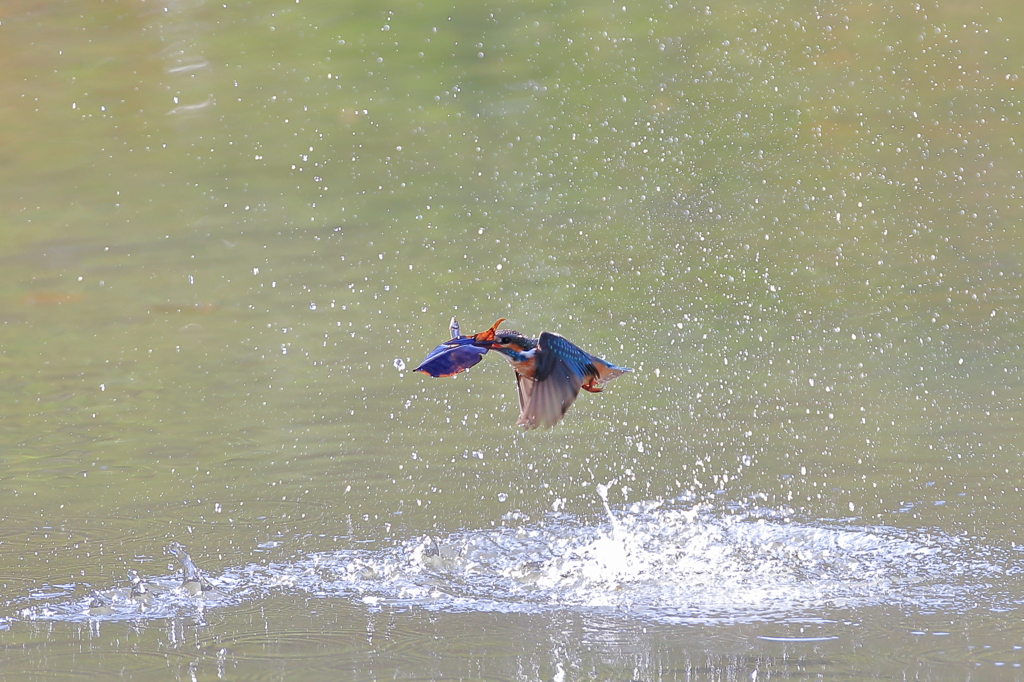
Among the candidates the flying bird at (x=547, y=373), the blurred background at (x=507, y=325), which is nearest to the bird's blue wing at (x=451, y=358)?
the flying bird at (x=547, y=373)

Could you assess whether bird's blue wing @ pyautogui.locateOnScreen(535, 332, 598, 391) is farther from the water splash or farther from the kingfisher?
the water splash

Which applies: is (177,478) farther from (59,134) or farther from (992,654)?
(59,134)

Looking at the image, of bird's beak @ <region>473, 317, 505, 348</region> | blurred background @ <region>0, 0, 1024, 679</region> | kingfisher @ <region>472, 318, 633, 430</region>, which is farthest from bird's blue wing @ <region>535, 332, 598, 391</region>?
blurred background @ <region>0, 0, 1024, 679</region>

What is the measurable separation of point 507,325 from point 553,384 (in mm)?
1830

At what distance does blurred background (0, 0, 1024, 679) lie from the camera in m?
3.01

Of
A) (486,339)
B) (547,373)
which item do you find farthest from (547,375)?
(486,339)

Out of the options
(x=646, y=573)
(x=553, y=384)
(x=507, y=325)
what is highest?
(x=507, y=325)

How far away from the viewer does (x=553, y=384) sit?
2996 millimetres

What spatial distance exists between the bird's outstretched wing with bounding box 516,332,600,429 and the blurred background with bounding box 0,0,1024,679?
43 centimetres

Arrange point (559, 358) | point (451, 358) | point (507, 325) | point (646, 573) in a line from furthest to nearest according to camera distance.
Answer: point (507, 325) → point (646, 573) → point (559, 358) → point (451, 358)

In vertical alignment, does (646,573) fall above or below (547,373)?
below

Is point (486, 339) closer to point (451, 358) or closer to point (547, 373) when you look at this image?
point (451, 358)

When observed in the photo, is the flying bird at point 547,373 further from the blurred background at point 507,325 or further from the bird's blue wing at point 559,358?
the blurred background at point 507,325

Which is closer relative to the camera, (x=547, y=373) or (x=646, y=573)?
(x=547, y=373)
